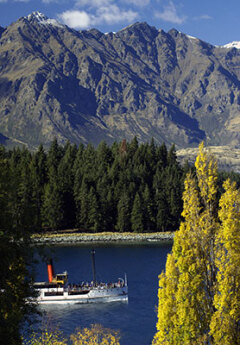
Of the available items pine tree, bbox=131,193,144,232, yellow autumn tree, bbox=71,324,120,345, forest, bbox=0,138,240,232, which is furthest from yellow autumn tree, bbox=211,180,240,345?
pine tree, bbox=131,193,144,232

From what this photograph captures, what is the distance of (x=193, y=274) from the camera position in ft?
78.2

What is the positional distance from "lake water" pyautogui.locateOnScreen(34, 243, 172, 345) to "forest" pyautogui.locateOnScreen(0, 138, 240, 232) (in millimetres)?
19335

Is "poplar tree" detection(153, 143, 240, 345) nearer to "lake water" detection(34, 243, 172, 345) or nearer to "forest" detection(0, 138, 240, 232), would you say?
"lake water" detection(34, 243, 172, 345)

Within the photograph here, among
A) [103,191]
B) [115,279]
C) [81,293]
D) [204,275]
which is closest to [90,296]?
[81,293]

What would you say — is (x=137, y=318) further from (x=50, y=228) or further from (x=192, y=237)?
(x=50, y=228)

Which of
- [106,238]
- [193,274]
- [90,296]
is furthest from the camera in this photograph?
[106,238]

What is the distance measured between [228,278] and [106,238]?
121397mm

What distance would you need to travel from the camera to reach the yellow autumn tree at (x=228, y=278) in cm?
2280

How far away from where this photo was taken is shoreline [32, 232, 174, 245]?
14100cm

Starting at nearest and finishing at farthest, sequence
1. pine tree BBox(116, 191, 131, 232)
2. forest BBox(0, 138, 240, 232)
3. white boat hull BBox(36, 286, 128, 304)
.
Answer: white boat hull BBox(36, 286, 128, 304) → pine tree BBox(116, 191, 131, 232) → forest BBox(0, 138, 240, 232)

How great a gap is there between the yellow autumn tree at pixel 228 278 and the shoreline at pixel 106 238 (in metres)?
117

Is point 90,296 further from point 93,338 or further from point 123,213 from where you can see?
point 123,213

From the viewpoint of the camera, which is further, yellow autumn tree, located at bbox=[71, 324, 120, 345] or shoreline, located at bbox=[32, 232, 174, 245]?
shoreline, located at bbox=[32, 232, 174, 245]

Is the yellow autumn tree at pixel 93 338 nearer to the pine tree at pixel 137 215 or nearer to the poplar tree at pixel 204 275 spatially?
the poplar tree at pixel 204 275
